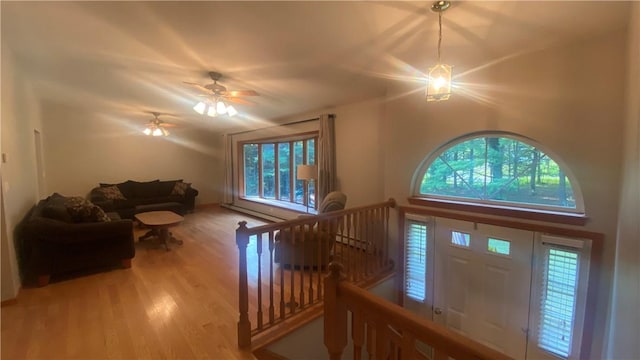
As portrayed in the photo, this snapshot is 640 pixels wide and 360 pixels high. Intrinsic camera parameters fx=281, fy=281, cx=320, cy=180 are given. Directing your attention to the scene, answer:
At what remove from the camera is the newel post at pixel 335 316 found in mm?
1319

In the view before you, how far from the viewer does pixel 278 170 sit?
272 inches

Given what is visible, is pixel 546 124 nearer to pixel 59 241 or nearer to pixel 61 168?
pixel 59 241

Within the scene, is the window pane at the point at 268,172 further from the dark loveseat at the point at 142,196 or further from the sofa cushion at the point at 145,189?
the sofa cushion at the point at 145,189

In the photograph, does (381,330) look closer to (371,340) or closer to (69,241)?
(371,340)

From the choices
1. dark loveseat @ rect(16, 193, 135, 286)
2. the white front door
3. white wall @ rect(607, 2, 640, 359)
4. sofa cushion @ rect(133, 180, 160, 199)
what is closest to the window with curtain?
sofa cushion @ rect(133, 180, 160, 199)

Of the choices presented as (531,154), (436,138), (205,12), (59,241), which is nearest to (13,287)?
(59,241)

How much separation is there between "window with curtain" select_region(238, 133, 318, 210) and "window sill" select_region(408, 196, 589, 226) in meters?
2.78

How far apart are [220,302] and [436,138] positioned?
115 inches

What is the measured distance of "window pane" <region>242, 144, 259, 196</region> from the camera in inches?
303

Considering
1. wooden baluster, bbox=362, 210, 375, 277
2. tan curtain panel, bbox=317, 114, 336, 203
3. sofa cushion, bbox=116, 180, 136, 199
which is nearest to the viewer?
wooden baluster, bbox=362, 210, 375, 277

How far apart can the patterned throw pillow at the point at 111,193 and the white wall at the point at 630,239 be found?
8190mm

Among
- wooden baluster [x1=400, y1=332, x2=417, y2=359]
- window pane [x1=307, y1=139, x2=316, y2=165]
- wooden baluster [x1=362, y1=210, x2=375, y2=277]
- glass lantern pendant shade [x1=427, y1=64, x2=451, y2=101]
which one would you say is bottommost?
wooden baluster [x1=362, y1=210, x2=375, y2=277]

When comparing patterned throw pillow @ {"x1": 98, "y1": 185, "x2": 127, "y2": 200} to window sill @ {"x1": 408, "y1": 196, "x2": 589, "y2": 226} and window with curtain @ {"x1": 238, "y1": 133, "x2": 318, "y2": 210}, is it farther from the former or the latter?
window sill @ {"x1": 408, "y1": 196, "x2": 589, "y2": 226}

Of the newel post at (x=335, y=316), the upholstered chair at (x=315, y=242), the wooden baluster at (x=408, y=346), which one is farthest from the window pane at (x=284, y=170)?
the wooden baluster at (x=408, y=346)
